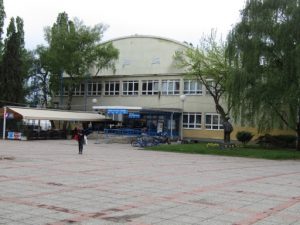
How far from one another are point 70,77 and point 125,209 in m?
54.0

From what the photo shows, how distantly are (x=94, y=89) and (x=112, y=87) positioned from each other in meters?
3.23

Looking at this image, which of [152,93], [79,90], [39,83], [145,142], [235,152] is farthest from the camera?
[39,83]

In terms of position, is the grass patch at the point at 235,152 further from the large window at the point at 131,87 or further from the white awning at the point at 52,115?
the large window at the point at 131,87

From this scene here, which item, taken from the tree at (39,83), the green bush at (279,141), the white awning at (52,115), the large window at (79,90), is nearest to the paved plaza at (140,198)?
the green bush at (279,141)

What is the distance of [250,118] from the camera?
120 ft

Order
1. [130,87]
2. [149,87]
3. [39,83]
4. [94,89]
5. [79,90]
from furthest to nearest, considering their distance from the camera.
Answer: [39,83] < [79,90] < [94,89] < [130,87] < [149,87]

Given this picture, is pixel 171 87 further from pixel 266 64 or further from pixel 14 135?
pixel 266 64

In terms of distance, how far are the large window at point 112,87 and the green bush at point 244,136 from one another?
18.7 m

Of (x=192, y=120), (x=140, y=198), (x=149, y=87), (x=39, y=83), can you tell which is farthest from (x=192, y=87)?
(x=140, y=198)

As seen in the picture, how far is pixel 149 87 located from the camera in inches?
2333

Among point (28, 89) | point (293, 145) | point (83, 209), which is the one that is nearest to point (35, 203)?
point (83, 209)

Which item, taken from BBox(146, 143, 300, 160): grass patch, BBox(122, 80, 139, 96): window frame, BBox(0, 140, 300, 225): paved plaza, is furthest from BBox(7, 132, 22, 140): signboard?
BBox(0, 140, 300, 225): paved plaza

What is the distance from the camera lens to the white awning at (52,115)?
4619 cm

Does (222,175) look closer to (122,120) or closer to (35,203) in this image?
(35,203)
